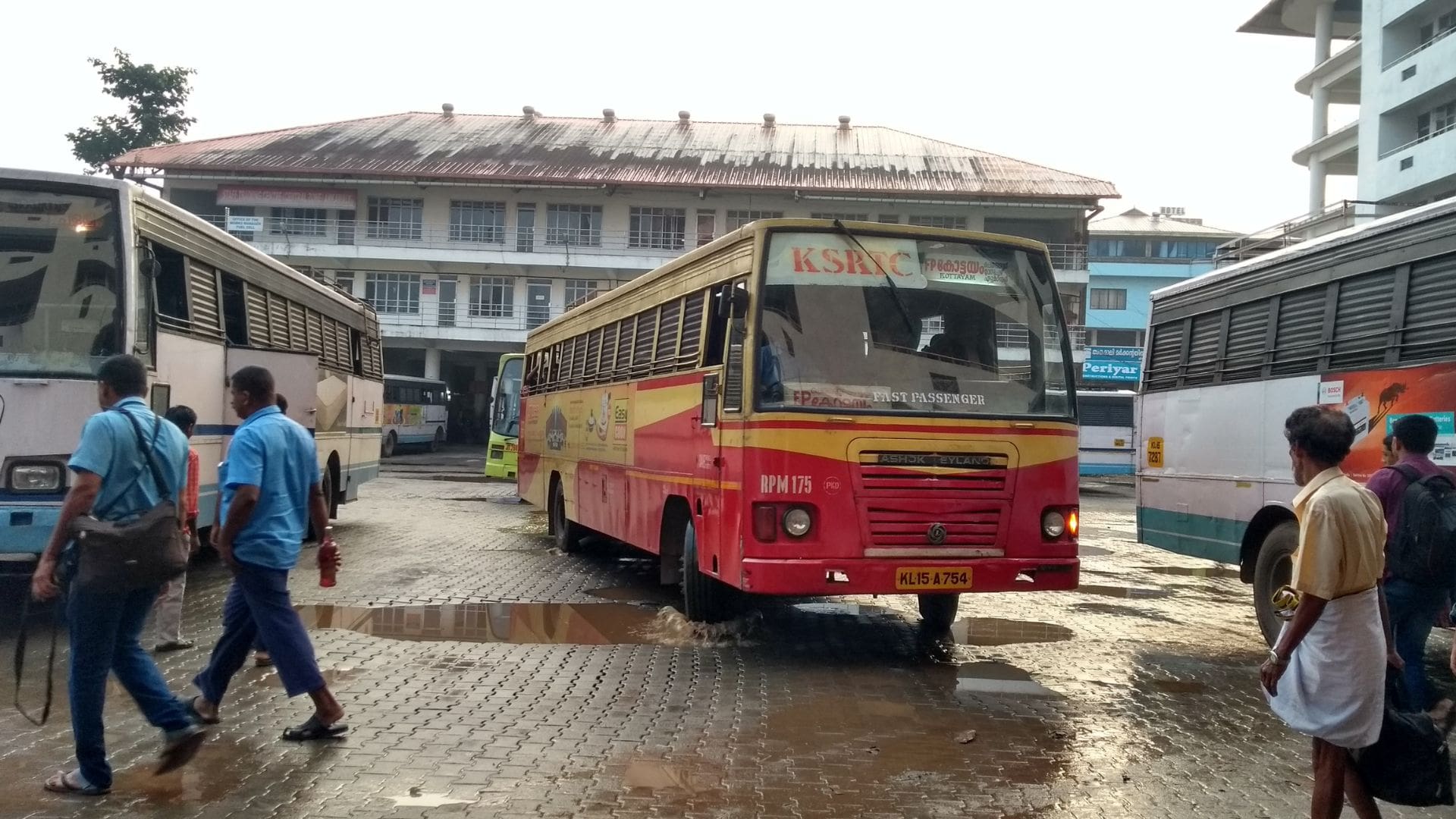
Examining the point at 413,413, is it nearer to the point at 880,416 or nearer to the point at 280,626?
the point at 880,416

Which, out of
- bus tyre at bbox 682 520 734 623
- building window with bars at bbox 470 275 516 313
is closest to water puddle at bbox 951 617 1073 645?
bus tyre at bbox 682 520 734 623

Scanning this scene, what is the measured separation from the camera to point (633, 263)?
45031mm

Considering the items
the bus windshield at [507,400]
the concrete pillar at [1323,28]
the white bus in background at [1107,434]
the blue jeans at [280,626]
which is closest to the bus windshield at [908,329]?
the blue jeans at [280,626]

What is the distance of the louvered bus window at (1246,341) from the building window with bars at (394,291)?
40532 millimetres

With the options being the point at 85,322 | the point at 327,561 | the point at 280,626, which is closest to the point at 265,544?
the point at 280,626

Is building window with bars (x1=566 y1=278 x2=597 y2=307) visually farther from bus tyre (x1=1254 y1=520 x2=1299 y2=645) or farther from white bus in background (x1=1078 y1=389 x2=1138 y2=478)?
bus tyre (x1=1254 y1=520 x2=1299 y2=645)

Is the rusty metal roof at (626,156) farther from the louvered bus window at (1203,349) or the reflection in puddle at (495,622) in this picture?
the reflection in puddle at (495,622)

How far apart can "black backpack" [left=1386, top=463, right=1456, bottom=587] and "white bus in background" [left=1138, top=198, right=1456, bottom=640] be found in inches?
42.1

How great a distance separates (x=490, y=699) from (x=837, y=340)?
3.30 m

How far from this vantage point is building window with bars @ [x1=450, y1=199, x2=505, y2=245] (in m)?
45.6

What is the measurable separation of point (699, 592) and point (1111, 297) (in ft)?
226

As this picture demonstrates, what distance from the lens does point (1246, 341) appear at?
30.3 feet

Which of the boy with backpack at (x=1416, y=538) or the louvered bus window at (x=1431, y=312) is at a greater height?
the louvered bus window at (x=1431, y=312)

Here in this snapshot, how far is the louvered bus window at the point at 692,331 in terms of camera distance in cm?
916
